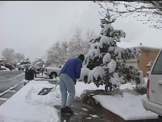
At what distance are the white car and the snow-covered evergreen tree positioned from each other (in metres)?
2.27

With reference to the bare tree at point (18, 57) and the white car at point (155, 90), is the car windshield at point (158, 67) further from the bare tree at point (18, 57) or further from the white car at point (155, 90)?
the bare tree at point (18, 57)

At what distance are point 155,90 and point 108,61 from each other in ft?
9.43

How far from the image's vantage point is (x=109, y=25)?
6891 millimetres

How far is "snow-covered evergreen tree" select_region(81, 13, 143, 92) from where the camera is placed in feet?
19.9

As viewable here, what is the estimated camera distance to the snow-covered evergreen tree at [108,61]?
607 centimetres

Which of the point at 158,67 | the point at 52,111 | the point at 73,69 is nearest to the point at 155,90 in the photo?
the point at 158,67

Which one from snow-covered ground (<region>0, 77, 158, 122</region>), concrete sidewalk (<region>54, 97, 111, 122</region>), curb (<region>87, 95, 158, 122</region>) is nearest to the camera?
snow-covered ground (<region>0, 77, 158, 122</region>)

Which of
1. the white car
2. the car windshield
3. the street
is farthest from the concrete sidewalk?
the street

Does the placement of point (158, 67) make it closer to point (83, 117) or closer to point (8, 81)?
point (83, 117)

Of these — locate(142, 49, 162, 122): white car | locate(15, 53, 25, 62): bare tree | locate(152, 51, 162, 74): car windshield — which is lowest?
locate(15, 53, 25, 62): bare tree

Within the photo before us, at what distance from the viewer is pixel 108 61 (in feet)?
20.5

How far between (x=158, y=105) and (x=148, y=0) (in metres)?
2.00

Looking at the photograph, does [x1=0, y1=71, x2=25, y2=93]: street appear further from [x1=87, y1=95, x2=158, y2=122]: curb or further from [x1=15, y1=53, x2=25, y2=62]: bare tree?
[x1=15, y1=53, x2=25, y2=62]: bare tree

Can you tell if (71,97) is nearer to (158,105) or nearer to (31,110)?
(31,110)
